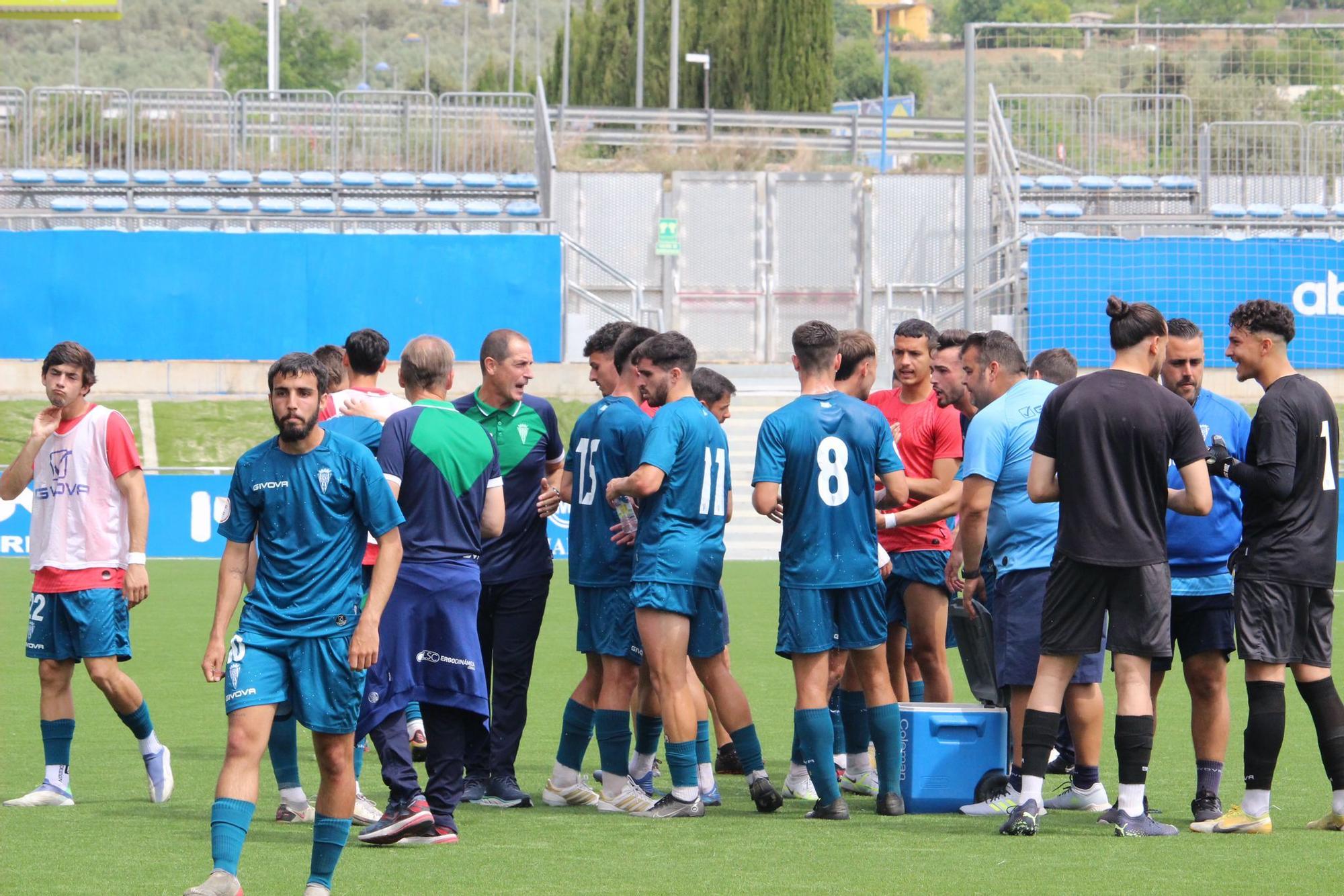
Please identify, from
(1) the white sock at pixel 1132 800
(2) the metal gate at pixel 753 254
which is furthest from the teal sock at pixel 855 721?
(2) the metal gate at pixel 753 254

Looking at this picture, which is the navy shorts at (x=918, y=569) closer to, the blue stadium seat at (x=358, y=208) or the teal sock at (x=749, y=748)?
the teal sock at (x=749, y=748)

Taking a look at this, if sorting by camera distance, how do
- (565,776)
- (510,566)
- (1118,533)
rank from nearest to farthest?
(1118,533) → (565,776) → (510,566)

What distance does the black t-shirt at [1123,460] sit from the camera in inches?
255

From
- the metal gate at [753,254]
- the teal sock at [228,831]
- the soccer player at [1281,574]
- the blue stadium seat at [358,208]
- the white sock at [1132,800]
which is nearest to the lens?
the teal sock at [228,831]

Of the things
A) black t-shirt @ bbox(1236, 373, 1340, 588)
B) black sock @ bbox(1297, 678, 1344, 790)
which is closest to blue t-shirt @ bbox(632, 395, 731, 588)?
black t-shirt @ bbox(1236, 373, 1340, 588)

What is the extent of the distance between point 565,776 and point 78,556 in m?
2.36

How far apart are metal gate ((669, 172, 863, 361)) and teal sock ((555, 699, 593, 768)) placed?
2735 centimetres

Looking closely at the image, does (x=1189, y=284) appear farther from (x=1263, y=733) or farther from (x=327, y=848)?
(x=327, y=848)

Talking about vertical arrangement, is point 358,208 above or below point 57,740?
above

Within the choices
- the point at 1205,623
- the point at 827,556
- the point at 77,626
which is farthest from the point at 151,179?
the point at 1205,623

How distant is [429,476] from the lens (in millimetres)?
6715

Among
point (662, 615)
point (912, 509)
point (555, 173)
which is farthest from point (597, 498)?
point (555, 173)

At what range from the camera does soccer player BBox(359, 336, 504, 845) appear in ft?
21.6

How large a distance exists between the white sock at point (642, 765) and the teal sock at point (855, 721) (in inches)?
36.4
